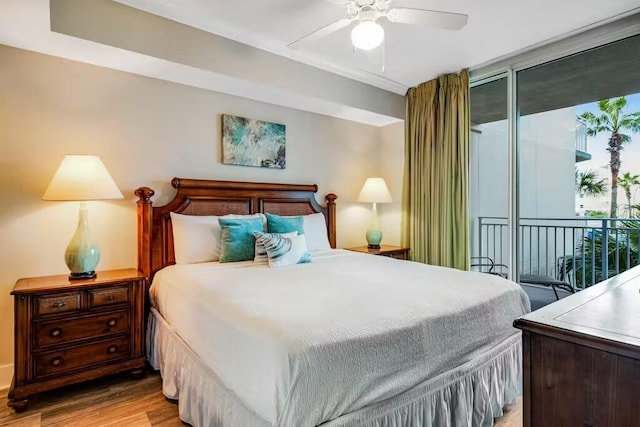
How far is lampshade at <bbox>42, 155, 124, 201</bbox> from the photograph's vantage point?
221 cm

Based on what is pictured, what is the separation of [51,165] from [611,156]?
14.3 feet

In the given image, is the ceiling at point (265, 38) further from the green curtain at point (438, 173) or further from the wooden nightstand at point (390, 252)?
the wooden nightstand at point (390, 252)

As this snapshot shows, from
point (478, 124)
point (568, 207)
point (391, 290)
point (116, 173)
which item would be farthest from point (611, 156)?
point (116, 173)

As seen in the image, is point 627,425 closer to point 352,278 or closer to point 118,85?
point 352,278

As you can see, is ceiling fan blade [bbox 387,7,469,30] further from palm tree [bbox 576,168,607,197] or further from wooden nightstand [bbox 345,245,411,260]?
wooden nightstand [bbox 345,245,411,260]

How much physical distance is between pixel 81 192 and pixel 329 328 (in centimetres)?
192

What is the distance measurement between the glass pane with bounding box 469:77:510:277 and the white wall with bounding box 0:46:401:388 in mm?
2163

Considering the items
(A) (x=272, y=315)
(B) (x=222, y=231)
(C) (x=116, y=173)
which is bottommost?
(A) (x=272, y=315)

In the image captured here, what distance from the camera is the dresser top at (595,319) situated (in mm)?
833

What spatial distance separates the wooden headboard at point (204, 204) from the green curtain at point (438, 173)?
1069 mm

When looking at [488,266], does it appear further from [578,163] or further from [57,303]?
[57,303]

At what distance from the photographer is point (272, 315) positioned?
4.78ft

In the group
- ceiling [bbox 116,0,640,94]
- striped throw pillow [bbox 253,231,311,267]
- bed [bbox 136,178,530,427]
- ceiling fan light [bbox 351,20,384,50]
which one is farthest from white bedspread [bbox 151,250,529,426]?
ceiling [bbox 116,0,640,94]

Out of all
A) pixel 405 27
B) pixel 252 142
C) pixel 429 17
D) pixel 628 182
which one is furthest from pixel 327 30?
pixel 628 182
